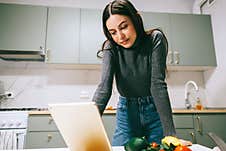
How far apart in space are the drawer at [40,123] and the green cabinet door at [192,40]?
1477 millimetres

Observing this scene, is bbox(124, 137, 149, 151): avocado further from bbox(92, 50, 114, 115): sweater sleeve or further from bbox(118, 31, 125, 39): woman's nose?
bbox(118, 31, 125, 39): woman's nose

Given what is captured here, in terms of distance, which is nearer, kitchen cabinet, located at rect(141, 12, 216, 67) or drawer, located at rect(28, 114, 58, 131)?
drawer, located at rect(28, 114, 58, 131)

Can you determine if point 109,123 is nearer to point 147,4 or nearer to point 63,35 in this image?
point 63,35

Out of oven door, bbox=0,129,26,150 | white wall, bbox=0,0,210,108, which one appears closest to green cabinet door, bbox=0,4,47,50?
white wall, bbox=0,0,210,108

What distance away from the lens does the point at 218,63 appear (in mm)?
2346

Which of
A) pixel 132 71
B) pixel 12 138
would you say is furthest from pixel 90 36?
pixel 132 71

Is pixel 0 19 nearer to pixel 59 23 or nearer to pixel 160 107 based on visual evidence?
pixel 59 23

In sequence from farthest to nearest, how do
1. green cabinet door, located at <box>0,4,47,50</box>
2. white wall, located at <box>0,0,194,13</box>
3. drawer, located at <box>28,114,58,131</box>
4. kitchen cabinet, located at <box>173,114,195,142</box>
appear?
white wall, located at <box>0,0,194,13</box> → green cabinet door, located at <box>0,4,47,50</box> → kitchen cabinet, located at <box>173,114,195,142</box> → drawer, located at <box>28,114,58,131</box>

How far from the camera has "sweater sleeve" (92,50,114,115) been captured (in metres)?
0.85

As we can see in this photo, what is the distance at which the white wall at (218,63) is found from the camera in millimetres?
2248

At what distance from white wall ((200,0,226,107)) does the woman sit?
167cm

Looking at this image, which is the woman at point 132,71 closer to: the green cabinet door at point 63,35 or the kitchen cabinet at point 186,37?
the green cabinet door at point 63,35

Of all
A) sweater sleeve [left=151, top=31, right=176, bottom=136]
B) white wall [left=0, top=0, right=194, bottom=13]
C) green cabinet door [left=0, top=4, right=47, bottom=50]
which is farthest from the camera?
white wall [left=0, top=0, right=194, bottom=13]

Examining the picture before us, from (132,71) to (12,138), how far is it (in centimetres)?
131
